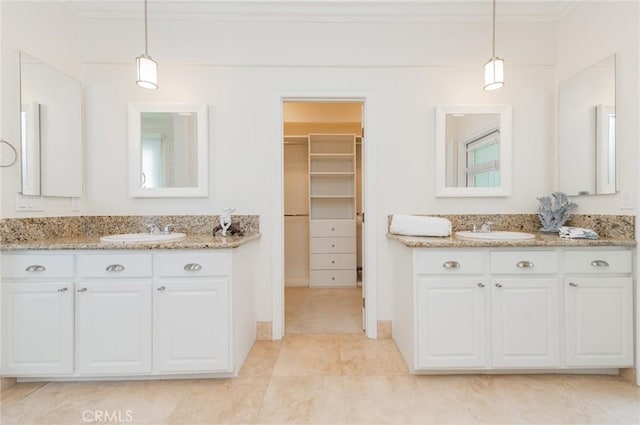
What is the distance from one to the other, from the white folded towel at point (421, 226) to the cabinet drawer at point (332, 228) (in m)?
1.90

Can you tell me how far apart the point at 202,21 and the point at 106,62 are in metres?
0.85

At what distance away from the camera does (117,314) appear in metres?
1.95

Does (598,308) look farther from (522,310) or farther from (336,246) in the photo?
(336,246)

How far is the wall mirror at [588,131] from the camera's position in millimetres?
2203

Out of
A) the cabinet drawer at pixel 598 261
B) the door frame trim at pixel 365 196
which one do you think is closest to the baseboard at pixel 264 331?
the door frame trim at pixel 365 196

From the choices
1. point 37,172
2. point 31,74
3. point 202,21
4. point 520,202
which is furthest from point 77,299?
point 520,202

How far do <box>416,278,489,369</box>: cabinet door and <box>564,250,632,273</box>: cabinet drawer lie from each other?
565mm

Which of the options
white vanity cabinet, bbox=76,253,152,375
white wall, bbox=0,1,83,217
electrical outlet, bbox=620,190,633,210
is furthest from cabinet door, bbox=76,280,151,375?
electrical outlet, bbox=620,190,633,210

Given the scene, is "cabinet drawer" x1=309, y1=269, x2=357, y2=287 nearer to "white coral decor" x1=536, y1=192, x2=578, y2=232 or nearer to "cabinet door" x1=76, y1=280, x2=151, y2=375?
"white coral decor" x1=536, y1=192, x2=578, y2=232

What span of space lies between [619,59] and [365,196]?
1.94 m

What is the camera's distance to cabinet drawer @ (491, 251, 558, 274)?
202cm

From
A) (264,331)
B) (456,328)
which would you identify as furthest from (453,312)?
(264,331)

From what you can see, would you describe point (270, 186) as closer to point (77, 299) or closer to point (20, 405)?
point (77, 299)

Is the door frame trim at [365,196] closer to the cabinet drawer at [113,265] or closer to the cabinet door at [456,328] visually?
the cabinet door at [456,328]
